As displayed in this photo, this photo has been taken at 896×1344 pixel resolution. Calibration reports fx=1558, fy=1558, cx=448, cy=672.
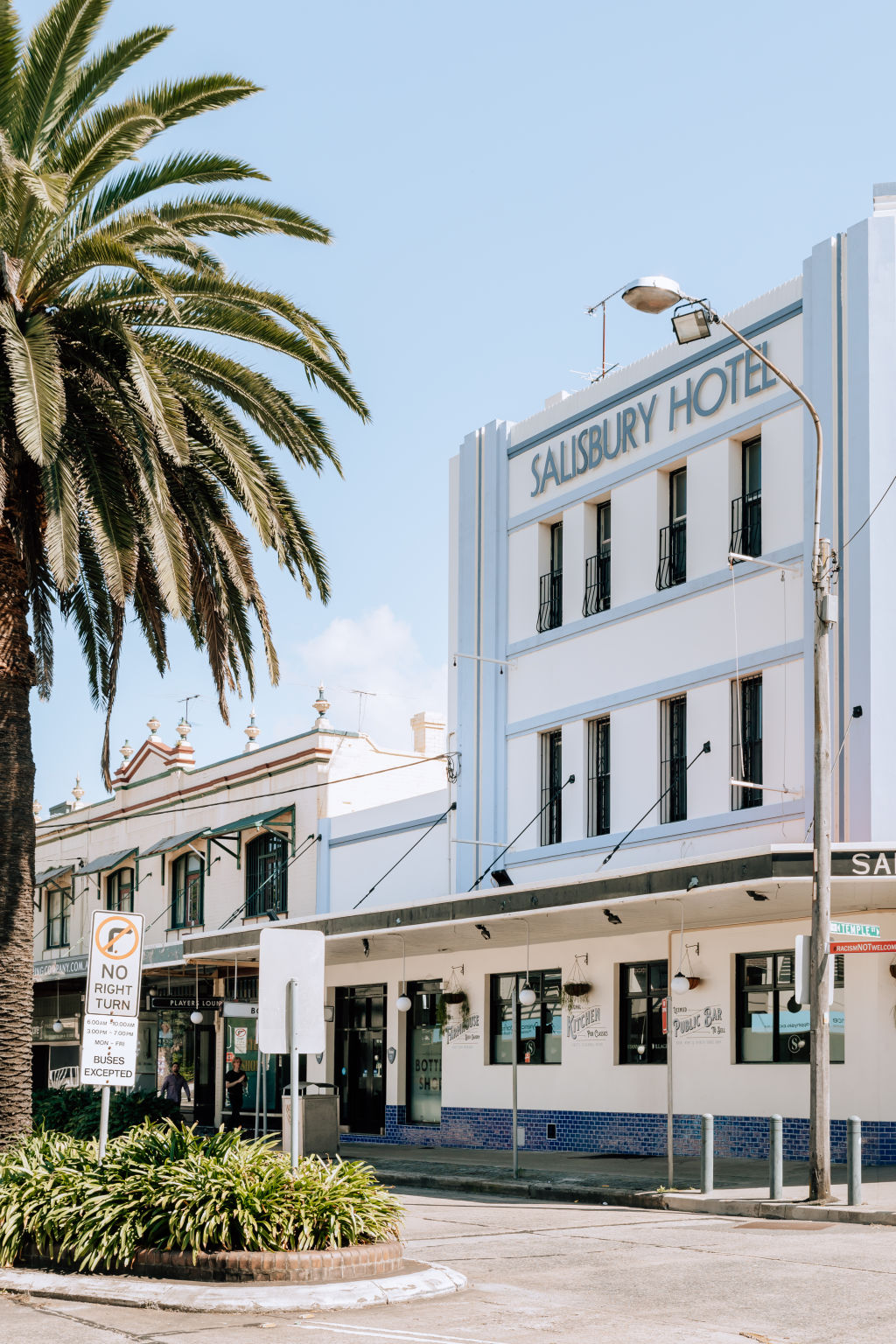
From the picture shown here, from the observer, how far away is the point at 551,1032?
2519 centimetres

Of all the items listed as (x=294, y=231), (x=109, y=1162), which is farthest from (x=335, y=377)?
(x=109, y=1162)

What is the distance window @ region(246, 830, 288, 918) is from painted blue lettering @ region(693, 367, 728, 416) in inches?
584

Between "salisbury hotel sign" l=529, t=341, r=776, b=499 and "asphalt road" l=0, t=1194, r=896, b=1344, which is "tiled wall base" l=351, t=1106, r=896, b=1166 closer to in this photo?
"asphalt road" l=0, t=1194, r=896, b=1344

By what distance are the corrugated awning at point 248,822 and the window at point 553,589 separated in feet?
31.8

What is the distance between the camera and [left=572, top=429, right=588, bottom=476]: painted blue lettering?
2536 cm

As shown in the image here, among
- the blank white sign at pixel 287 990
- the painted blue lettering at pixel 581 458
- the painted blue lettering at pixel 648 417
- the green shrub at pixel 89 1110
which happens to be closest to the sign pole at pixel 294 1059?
the blank white sign at pixel 287 990

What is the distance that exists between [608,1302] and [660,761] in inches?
517

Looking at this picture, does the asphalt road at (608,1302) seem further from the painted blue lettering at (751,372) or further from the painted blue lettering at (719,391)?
the painted blue lettering at (719,391)

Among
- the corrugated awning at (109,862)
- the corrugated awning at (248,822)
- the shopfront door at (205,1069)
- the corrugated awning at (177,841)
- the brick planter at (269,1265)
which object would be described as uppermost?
the corrugated awning at (248,822)

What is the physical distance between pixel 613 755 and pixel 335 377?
9.29 meters

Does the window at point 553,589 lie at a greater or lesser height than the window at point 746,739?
greater

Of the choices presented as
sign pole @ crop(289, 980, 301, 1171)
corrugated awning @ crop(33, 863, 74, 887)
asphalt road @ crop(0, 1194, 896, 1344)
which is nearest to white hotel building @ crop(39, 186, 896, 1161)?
asphalt road @ crop(0, 1194, 896, 1344)

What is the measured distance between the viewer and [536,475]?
2653 centimetres

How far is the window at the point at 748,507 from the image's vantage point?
72.7ft
